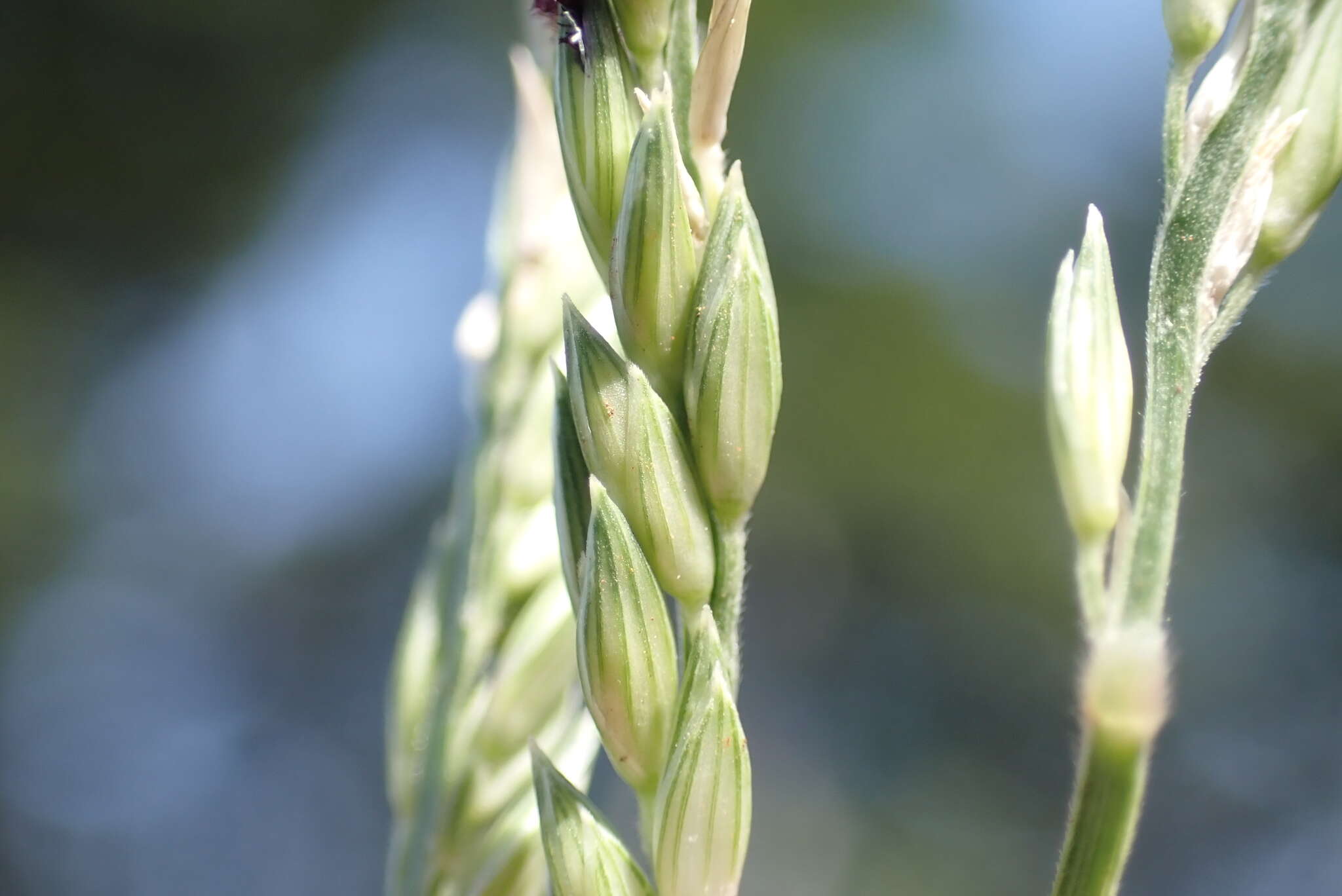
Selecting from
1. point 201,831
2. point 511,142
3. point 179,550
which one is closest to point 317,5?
point 179,550

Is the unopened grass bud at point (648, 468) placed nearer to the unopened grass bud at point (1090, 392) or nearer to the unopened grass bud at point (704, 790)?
the unopened grass bud at point (704, 790)

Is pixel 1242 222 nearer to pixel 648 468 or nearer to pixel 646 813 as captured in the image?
pixel 648 468

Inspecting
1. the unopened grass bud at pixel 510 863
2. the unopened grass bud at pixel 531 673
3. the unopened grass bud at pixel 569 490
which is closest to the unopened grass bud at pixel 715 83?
the unopened grass bud at pixel 569 490

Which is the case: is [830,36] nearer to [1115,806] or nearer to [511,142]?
[511,142]

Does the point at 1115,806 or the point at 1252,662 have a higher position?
the point at 1252,662

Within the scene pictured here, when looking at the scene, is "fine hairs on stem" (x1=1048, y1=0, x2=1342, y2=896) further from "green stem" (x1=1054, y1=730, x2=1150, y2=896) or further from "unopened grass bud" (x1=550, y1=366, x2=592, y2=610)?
"unopened grass bud" (x1=550, y1=366, x2=592, y2=610)

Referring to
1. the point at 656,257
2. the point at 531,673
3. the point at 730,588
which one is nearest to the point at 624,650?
the point at 730,588
